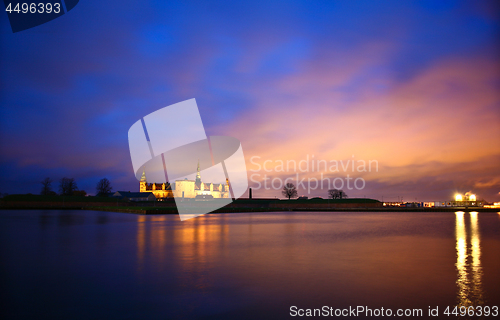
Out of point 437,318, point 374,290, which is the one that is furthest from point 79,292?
point 437,318

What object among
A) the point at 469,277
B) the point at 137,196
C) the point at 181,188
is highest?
the point at 181,188

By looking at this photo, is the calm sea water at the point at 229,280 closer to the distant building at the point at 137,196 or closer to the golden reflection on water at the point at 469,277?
the golden reflection on water at the point at 469,277

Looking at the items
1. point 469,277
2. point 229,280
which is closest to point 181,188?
point 229,280

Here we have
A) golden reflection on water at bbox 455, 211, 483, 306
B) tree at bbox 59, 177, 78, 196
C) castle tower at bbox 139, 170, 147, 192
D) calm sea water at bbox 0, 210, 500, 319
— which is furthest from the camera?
castle tower at bbox 139, 170, 147, 192

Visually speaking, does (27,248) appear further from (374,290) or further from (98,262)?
(374,290)

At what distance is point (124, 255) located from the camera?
13609 millimetres

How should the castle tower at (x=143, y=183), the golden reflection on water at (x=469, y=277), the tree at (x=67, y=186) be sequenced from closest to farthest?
the golden reflection on water at (x=469, y=277) → the tree at (x=67, y=186) → the castle tower at (x=143, y=183)

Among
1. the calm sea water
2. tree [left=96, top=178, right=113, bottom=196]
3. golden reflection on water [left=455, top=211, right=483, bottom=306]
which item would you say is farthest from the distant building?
golden reflection on water [left=455, top=211, right=483, bottom=306]

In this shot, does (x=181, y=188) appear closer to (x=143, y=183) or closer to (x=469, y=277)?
(x=143, y=183)

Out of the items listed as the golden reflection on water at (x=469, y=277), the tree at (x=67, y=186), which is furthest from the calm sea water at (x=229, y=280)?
the tree at (x=67, y=186)

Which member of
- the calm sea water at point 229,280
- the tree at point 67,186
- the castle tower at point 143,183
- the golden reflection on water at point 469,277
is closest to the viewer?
the calm sea water at point 229,280

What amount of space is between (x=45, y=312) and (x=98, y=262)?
543 centimetres

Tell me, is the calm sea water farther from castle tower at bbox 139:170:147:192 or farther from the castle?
castle tower at bbox 139:170:147:192

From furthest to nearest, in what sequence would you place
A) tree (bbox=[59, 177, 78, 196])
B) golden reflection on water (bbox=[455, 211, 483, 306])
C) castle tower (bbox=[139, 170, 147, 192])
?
castle tower (bbox=[139, 170, 147, 192]) < tree (bbox=[59, 177, 78, 196]) < golden reflection on water (bbox=[455, 211, 483, 306])
